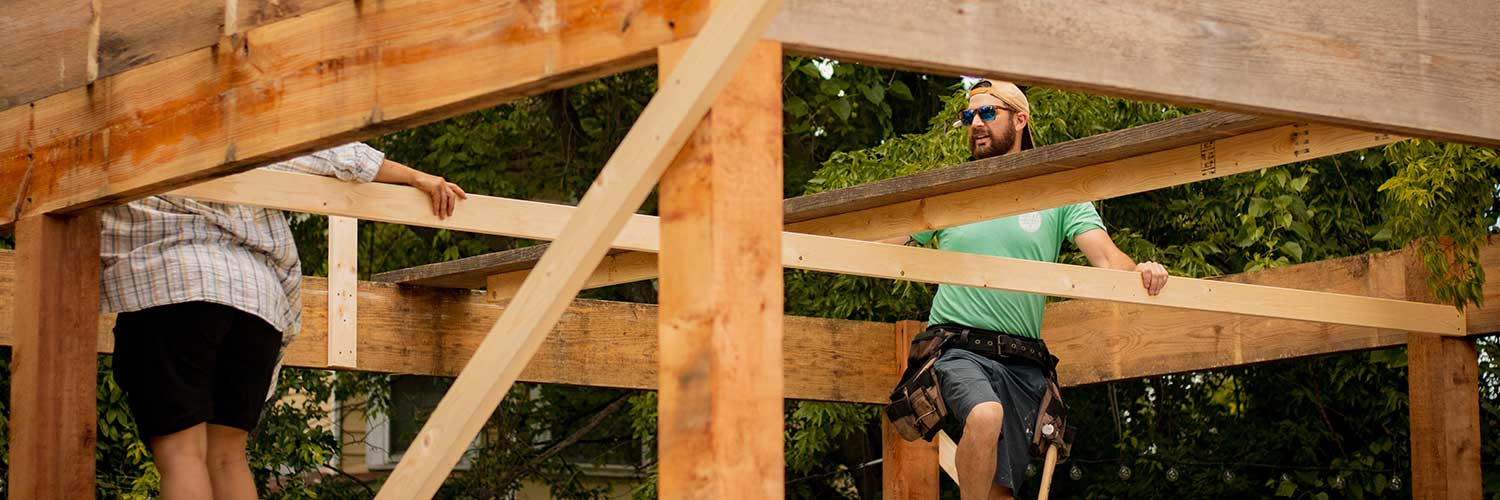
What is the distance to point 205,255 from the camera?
452 cm

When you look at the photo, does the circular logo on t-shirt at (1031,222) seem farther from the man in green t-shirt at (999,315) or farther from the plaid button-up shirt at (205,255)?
the plaid button-up shirt at (205,255)

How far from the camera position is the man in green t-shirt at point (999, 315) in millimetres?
5684

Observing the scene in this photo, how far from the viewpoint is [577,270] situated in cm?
333

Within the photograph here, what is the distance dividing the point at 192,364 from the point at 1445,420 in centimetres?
425

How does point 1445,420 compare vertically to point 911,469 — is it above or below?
above

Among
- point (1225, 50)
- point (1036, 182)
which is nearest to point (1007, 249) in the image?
point (1036, 182)

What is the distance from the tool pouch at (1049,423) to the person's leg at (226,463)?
2.51 metres

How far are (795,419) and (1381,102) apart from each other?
655cm

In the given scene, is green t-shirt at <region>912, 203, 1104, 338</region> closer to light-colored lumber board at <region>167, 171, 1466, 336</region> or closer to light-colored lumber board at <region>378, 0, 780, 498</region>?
light-colored lumber board at <region>167, 171, 1466, 336</region>

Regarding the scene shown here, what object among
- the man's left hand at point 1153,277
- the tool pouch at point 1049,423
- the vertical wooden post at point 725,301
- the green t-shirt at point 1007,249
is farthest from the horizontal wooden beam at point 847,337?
the vertical wooden post at point 725,301

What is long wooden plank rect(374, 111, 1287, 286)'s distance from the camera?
5164 mm

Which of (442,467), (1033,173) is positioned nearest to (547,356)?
(1033,173)

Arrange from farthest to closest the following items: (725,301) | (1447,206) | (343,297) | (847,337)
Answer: (847,337) < (343,297) < (1447,206) < (725,301)

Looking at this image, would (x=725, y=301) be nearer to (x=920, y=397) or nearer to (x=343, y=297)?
(x=920, y=397)
